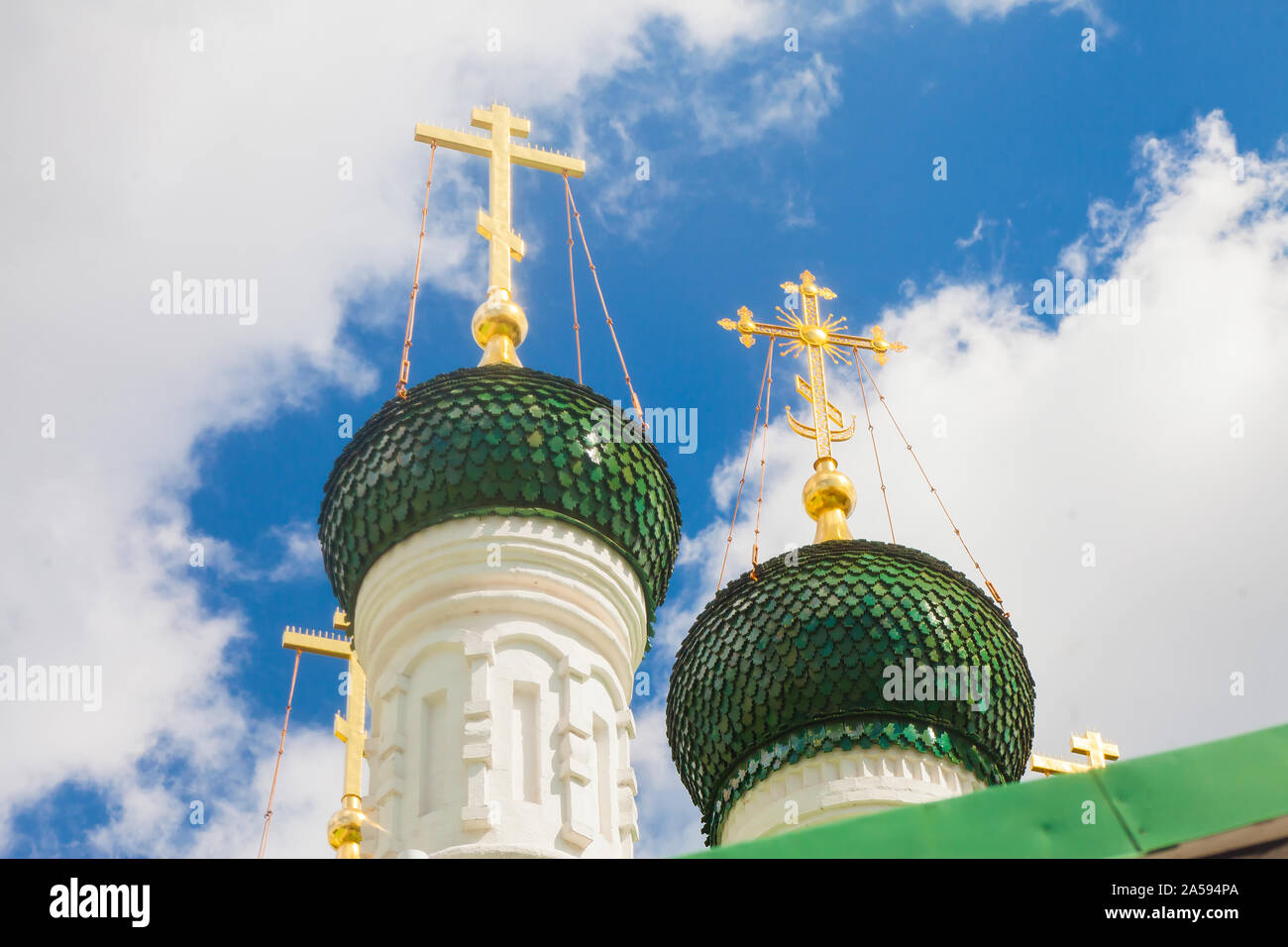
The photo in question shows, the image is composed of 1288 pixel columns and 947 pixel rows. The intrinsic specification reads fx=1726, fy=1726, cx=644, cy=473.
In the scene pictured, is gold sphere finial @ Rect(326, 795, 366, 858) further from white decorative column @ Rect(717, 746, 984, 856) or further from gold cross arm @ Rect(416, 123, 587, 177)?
gold cross arm @ Rect(416, 123, 587, 177)

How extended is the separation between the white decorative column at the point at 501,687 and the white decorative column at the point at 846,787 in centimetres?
176

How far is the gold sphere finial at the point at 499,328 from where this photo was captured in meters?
8.80

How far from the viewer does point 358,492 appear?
818 cm

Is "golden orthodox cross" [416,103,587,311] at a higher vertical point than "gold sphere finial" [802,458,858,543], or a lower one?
higher

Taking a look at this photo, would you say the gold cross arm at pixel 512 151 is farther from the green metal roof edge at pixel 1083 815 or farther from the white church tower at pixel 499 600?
the green metal roof edge at pixel 1083 815

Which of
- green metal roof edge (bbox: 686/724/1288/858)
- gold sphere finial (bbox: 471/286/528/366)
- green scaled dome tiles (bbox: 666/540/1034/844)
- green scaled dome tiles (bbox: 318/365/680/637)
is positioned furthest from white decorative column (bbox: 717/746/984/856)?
green metal roof edge (bbox: 686/724/1288/858)

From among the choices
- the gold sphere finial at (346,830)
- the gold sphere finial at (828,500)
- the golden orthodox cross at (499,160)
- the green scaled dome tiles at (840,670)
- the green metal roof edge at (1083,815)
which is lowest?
the green metal roof edge at (1083,815)

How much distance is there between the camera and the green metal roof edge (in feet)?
12.4

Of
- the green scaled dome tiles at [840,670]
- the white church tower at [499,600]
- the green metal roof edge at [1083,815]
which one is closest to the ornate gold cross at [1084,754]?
the green scaled dome tiles at [840,670]

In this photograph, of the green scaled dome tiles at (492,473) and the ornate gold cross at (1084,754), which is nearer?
the green scaled dome tiles at (492,473)

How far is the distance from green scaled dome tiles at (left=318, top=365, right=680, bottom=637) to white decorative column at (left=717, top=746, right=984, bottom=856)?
1.67 metres
